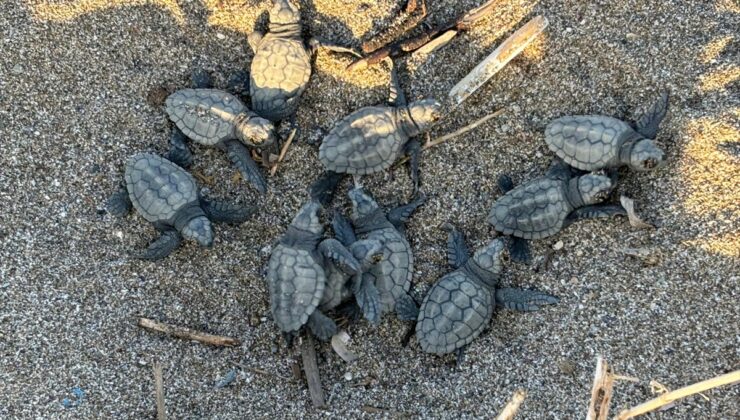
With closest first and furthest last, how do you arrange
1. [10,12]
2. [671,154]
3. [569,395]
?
[569,395]
[671,154]
[10,12]

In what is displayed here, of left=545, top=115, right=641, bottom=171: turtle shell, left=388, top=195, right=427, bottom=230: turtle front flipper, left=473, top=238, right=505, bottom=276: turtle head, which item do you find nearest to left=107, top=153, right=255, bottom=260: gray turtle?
left=388, top=195, right=427, bottom=230: turtle front flipper

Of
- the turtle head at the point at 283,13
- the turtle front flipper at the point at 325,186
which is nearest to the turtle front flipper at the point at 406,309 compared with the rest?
the turtle front flipper at the point at 325,186

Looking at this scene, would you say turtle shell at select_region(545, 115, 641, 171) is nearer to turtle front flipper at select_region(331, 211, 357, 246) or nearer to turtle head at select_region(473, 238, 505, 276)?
turtle head at select_region(473, 238, 505, 276)

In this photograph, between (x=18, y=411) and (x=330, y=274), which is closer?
(x=18, y=411)

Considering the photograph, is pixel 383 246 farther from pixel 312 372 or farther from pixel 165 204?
pixel 165 204

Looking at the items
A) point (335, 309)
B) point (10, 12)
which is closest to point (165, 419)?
point (335, 309)

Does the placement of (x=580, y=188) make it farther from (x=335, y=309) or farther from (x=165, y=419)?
(x=165, y=419)

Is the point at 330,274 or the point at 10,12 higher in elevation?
the point at 10,12

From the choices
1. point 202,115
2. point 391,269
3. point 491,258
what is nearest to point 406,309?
point 391,269
